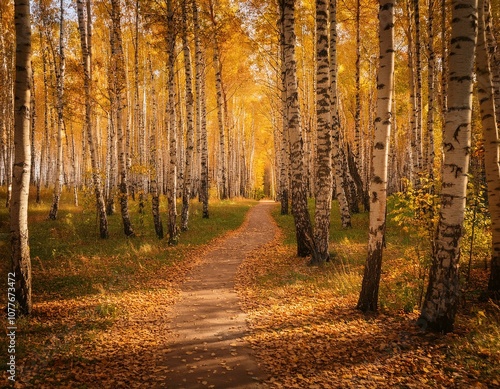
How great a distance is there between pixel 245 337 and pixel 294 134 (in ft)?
19.3

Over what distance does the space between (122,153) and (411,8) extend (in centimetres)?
1365

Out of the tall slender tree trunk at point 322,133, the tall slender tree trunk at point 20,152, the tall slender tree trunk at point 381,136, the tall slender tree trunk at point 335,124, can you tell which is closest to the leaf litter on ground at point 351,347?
the tall slender tree trunk at point 381,136

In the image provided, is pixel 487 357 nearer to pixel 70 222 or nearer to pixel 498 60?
pixel 498 60

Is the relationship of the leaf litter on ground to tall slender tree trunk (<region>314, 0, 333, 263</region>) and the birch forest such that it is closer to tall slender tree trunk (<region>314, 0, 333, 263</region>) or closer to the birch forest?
the birch forest

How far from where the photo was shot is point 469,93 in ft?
14.0

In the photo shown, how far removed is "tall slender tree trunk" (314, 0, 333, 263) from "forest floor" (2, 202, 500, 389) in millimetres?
1075

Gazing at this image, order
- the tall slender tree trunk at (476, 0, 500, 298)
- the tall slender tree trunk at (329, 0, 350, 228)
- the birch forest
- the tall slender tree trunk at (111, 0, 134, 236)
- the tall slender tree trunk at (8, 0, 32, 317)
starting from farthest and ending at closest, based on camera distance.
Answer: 1. the tall slender tree trunk at (111, 0, 134, 236)
2. the tall slender tree trunk at (329, 0, 350, 228)
3. the tall slender tree trunk at (476, 0, 500, 298)
4. the tall slender tree trunk at (8, 0, 32, 317)
5. the birch forest

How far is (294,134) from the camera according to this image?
358 inches

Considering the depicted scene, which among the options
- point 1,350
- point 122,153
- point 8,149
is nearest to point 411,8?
point 122,153

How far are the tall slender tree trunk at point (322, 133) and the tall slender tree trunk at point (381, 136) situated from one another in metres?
2.85

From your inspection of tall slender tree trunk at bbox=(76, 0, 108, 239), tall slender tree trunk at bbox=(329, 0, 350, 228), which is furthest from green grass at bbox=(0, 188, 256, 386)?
tall slender tree trunk at bbox=(329, 0, 350, 228)

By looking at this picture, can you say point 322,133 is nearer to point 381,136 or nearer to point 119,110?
point 381,136

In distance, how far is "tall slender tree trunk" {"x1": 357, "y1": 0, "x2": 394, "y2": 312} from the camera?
513cm

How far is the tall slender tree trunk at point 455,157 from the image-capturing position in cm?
429
